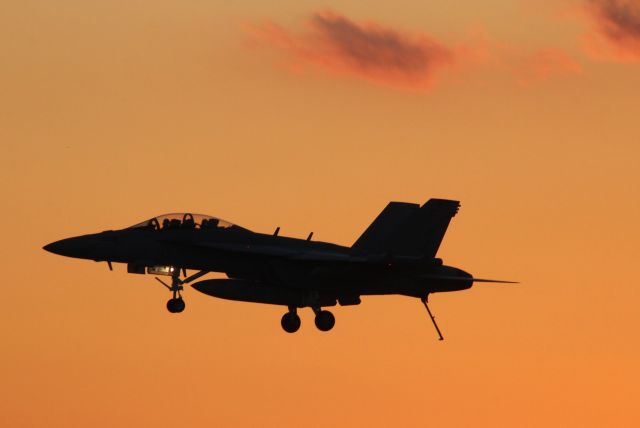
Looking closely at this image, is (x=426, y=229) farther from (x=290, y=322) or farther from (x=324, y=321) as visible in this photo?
(x=290, y=322)

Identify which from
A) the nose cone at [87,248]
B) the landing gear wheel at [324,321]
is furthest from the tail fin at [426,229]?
the nose cone at [87,248]

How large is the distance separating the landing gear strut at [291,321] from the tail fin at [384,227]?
13.1 feet

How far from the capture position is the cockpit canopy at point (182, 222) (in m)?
75.9

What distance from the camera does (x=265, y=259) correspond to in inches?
2980

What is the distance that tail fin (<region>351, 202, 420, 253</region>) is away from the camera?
7750 cm

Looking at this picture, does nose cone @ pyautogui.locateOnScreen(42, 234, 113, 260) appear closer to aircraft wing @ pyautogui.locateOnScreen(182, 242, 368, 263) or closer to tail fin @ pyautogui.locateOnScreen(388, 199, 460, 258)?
aircraft wing @ pyautogui.locateOnScreen(182, 242, 368, 263)

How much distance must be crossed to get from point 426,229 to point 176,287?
423 inches

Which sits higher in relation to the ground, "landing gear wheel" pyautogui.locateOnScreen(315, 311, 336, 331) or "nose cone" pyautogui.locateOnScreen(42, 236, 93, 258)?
"nose cone" pyautogui.locateOnScreen(42, 236, 93, 258)

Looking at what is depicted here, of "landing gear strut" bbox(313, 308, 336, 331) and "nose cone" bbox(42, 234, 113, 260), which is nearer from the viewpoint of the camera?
"nose cone" bbox(42, 234, 113, 260)

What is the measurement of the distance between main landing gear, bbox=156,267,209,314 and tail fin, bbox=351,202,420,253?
23.7 feet

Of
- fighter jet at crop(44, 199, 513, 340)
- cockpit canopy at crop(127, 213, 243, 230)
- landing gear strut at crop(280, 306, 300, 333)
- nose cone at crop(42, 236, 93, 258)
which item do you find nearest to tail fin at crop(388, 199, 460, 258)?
fighter jet at crop(44, 199, 513, 340)

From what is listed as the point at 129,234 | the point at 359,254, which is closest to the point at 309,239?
the point at 359,254

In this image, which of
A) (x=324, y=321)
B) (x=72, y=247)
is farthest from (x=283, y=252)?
(x=72, y=247)

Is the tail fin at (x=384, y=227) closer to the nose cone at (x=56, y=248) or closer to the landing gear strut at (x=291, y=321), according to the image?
the landing gear strut at (x=291, y=321)
